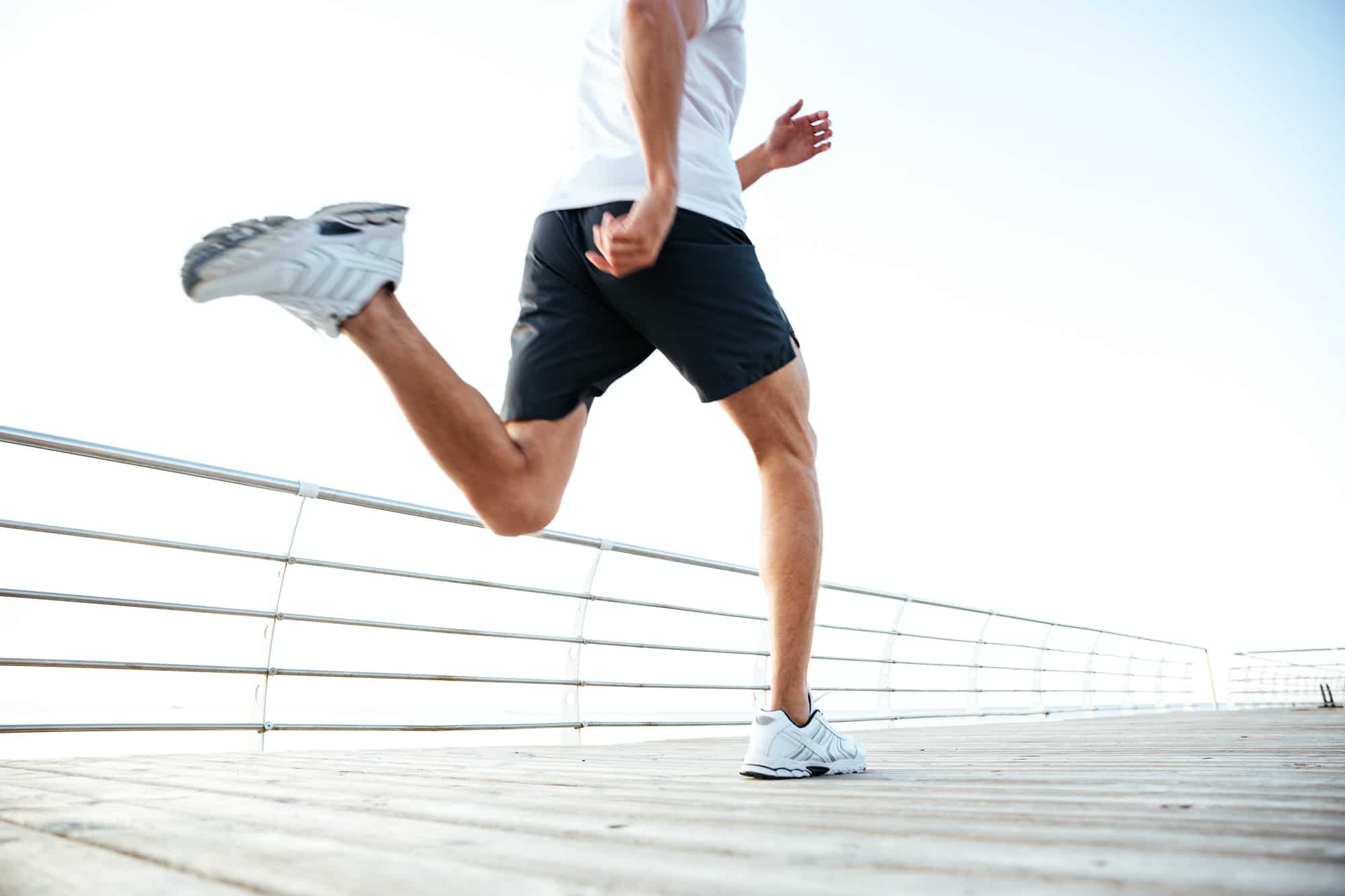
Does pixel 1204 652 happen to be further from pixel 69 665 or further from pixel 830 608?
pixel 69 665

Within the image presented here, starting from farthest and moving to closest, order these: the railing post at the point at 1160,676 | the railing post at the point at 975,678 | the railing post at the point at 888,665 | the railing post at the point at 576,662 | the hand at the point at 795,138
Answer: the railing post at the point at 1160,676, the railing post at the point at 975,678, the railing post at the point at 888,665, the railing post at the point at 576,662, the hand at the point at 795,138

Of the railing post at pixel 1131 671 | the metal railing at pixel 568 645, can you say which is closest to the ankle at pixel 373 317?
the metal railing at pixel 568 645

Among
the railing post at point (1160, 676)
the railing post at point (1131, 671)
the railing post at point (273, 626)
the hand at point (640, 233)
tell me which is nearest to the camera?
the hand at point (640, 233)

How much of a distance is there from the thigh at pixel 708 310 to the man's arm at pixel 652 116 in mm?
45

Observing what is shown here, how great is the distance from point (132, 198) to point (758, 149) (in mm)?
22622

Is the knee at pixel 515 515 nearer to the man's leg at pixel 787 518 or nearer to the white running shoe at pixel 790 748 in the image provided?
the man's leg at pixel 787 518

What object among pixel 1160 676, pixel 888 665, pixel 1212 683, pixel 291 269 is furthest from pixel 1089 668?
pixel 291 269

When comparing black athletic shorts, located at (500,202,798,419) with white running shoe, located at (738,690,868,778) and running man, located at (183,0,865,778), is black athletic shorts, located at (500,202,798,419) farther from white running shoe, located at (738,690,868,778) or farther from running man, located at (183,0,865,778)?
white running shoe, located at (738,690,868,778)

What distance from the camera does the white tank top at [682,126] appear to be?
4.65 ft

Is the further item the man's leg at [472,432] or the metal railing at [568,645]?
the metal railing at [568,645]

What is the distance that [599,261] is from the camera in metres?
1.34

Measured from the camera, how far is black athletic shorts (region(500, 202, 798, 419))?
1.34 m


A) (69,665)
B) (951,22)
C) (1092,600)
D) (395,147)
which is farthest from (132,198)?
(1092,600)

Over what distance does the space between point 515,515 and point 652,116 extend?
674 millimetres
